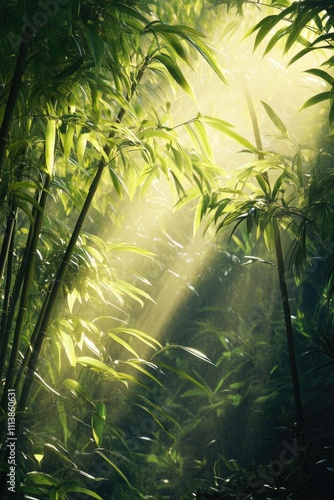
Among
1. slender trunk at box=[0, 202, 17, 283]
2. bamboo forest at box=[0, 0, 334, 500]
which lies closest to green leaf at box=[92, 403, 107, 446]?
bamboo forest at box=[0, 0, 334, 500]

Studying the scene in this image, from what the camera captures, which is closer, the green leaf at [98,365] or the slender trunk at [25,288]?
the slender trunk at [25,288]

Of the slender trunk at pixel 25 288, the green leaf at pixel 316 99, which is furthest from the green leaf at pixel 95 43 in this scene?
the green leaf at pixel 316 99

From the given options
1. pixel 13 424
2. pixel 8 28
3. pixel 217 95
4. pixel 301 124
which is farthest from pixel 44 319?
pixel 301 124

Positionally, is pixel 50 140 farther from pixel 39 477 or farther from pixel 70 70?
pixel 39 477

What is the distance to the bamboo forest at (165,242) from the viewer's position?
94 centimetres

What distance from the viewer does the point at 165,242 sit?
2592mm

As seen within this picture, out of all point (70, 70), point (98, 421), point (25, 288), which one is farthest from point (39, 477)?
point (70, 70)

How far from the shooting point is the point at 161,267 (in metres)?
2.60

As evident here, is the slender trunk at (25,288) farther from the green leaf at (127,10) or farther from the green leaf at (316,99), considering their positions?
the green leaf at (316,99)

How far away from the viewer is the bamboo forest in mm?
944

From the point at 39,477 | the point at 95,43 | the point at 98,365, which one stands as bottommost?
the point at 39,477

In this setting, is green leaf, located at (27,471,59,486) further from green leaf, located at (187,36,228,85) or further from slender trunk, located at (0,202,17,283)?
green leaf, located at (187,36,228,85)

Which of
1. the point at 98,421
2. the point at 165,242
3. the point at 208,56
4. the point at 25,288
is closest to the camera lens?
the point at 208,56

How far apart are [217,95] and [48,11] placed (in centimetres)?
124
